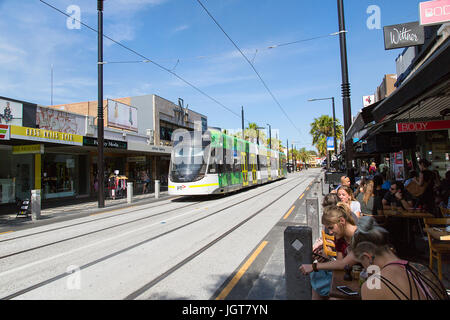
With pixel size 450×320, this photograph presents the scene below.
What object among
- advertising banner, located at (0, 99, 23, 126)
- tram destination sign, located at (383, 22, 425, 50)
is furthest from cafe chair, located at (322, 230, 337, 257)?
advertising banner, located at (0, 99, 23, 126)

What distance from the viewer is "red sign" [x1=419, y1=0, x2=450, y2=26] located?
214 inches

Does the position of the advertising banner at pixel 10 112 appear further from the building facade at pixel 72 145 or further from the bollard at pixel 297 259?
the bollard at pixel 297 259

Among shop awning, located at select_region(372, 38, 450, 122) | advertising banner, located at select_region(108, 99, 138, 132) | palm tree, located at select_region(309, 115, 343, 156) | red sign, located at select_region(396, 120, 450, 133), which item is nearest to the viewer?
shop awning, located at select_region(372, 38, 450, 122)

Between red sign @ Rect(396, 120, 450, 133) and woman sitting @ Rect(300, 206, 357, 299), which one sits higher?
red sign @ Rect(396, 120, 450, 133)

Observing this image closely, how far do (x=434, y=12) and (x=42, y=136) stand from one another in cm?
1366

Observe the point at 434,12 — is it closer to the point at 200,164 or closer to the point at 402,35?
the point at 402,35

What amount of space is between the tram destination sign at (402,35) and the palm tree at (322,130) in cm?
4109

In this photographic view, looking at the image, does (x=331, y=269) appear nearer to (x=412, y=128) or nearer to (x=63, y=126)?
(x=412, y=128)

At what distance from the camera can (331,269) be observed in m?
2.67

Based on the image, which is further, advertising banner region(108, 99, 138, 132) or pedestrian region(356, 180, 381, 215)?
advertising banner region(108, 99, 138, 132)

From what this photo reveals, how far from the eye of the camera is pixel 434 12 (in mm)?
5492

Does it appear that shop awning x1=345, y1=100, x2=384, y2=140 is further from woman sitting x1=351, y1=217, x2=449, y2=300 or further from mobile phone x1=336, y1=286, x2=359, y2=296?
woman sitting x1=351, y1=217, x2=449, y2=300

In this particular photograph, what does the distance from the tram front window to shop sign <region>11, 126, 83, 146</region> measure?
4977 millimetres
